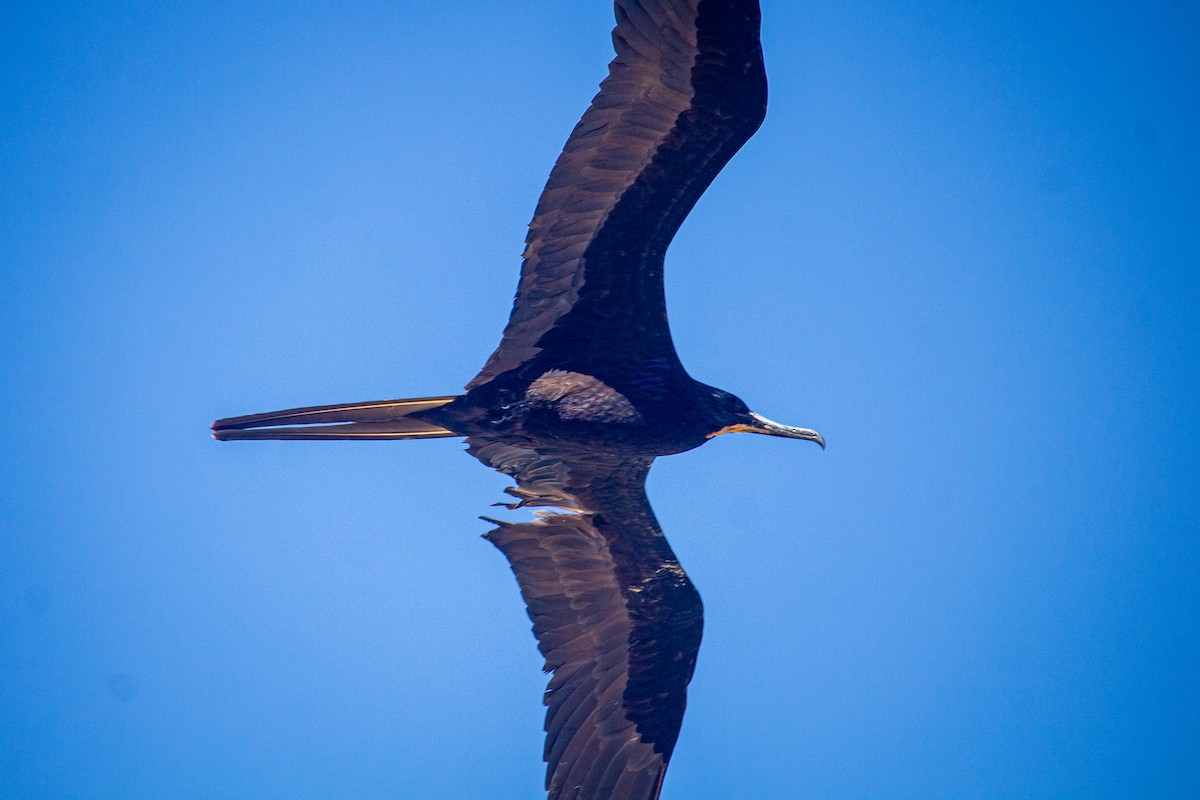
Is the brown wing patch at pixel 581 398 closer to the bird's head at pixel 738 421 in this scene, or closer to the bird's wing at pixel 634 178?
the bird's wing at pixel 634 178

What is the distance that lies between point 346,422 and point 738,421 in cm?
237

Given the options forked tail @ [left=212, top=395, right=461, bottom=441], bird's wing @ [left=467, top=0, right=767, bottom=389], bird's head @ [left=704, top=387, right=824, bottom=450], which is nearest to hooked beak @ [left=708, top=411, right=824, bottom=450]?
bird's head @ [left=704, top=387, right=824, bottom=450]

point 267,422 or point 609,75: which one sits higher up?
point 609,75

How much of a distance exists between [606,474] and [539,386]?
0.94 m

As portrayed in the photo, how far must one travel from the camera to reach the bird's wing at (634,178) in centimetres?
600

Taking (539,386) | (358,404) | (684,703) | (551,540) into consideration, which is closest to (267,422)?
(358,404)

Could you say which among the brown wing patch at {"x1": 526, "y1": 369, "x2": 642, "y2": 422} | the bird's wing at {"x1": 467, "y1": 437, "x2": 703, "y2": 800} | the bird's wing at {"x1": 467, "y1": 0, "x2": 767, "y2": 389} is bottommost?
the bird's wing at {"x1": 467, "y1": 437, "x2": 703, "y2": 800}

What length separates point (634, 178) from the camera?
6.27 meters

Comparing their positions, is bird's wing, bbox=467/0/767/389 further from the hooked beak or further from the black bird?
the hooked beak

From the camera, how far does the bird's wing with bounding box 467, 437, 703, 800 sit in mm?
7168

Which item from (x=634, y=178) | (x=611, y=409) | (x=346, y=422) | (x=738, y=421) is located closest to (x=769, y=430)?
Answer: (x=738, y=421)

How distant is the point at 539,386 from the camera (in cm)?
671

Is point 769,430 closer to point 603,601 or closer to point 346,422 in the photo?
point 603,601

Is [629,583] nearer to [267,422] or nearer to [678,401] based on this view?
[678,401]
